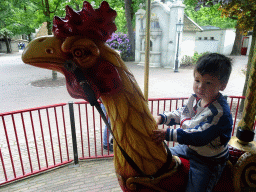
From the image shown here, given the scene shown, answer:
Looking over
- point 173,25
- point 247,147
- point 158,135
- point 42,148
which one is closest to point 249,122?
point 247,147

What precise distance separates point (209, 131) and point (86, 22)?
38.6 inches

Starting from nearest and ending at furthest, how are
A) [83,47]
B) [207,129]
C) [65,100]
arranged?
[83,47] < [207,129] < [65,100]

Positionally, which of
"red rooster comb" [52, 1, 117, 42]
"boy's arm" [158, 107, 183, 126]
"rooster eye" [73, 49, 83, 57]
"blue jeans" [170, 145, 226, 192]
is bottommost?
"blue jeans" [170, 145, 226, 192]

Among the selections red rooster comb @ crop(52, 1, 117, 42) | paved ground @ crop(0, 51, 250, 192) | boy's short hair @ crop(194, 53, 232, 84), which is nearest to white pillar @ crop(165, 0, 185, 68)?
paved ground @ crop(0, 51, 250, 192)

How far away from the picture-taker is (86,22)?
102cm

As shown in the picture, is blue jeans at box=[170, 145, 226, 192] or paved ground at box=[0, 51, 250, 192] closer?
blue jeans at box=[170, 145, 226, 192]

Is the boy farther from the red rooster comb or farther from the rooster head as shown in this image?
the red rooster comb

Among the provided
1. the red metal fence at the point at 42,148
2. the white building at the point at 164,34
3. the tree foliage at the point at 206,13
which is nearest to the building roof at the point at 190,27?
the white building at the point at 164,34

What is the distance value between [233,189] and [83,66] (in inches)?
53.1

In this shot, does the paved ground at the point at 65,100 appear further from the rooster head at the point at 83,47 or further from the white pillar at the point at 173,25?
the white pillar at the point at 173,25

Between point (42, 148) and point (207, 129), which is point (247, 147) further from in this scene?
point (42, 148)

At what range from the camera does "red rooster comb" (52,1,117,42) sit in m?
1.00

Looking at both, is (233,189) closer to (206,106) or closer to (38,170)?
(206,106)

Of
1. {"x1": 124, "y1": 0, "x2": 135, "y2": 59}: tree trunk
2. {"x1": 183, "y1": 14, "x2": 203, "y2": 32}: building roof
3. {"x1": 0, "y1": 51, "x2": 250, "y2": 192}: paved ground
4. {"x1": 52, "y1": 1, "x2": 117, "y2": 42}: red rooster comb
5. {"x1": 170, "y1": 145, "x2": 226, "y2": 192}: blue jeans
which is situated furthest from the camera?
{"x1": 124, "y1": 0, "x2": 135, "y2": 59}: tree trunk
